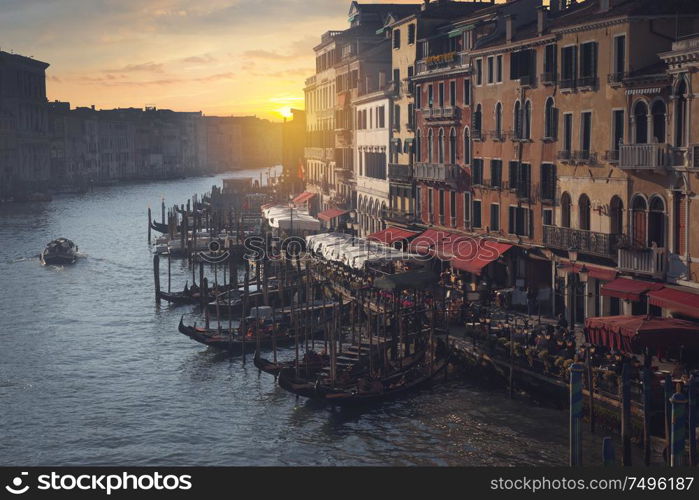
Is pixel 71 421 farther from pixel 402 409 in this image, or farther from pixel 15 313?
pixel 15 313

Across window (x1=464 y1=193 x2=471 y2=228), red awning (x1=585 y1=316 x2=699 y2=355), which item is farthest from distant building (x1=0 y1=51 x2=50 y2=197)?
red awning (x1=585 y1=316 x2=699 y2=355)

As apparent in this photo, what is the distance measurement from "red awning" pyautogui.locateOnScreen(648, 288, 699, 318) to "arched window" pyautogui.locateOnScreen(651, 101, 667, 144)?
4627 mm

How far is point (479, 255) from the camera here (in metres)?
43.2

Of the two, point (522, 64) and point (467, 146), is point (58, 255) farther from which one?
point (522, 64)

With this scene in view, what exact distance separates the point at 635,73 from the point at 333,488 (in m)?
21.2

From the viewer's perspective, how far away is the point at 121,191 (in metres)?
177

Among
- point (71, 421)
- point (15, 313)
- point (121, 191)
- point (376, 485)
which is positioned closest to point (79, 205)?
point (121, 191)

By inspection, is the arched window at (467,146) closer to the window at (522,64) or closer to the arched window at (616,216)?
the window at (522,64)

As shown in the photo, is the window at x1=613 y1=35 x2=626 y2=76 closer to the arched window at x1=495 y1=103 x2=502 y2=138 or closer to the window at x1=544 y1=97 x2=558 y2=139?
the window at x1=544 y1=97 x2=558 y2=139

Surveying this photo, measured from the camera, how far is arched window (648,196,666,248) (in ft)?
108

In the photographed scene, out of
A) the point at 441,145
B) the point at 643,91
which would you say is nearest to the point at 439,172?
the point at 441,145

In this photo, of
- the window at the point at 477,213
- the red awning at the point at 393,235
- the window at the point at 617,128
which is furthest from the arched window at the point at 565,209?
the red awning at the point at 393,235

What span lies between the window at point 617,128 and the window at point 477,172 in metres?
11.0

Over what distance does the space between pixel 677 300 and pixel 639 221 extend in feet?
13.5
